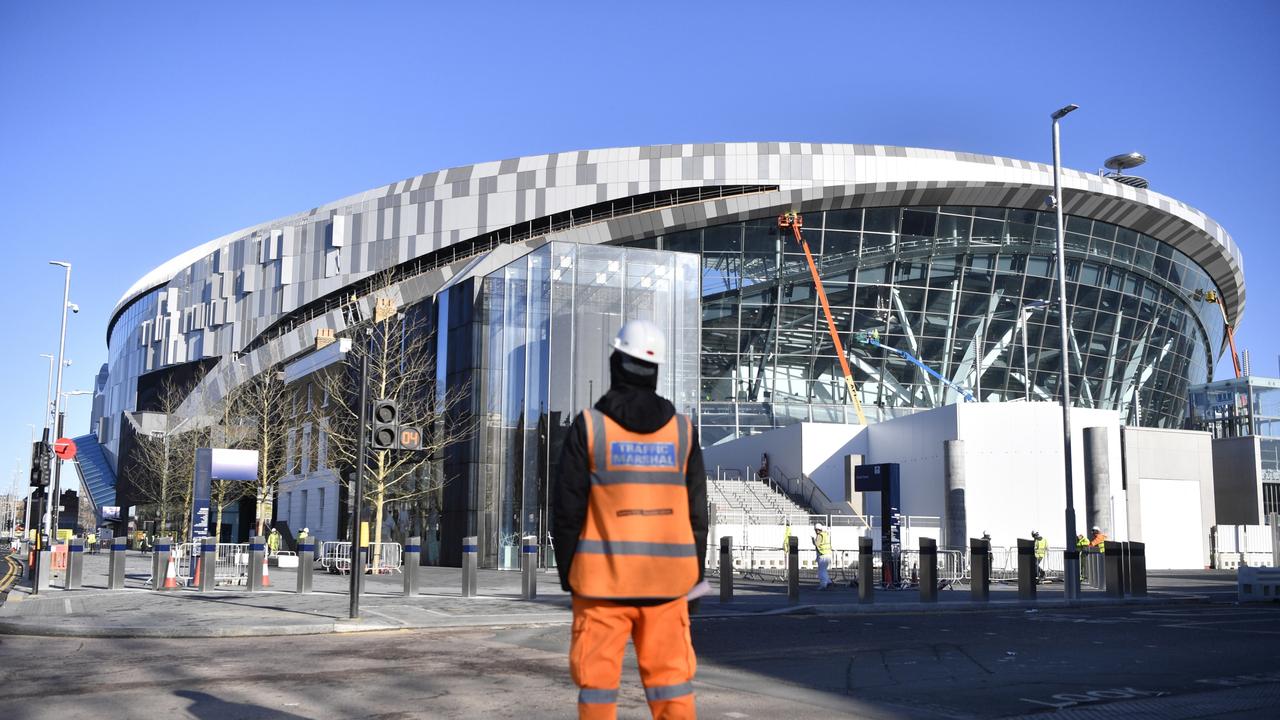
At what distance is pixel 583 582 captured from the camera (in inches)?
170

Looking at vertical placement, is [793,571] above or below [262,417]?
below

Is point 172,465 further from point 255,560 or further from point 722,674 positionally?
point 722,674

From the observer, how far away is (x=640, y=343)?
4625 mm

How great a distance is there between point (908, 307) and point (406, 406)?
1163 inches

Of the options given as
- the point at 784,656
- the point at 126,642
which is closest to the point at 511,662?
the point at 784,656

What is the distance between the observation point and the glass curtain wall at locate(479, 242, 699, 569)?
113 ft

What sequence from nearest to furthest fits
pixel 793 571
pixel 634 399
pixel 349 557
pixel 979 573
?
pixel 634 399 < pixel 793 571 < pixel 979 573 < pixel 349 557

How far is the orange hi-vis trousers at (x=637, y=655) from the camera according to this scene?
4238 millimetres

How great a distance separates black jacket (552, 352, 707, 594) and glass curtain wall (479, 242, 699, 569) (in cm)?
2920

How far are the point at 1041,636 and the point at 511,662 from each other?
6.80m

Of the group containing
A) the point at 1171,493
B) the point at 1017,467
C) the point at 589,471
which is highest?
the point at 1017,467

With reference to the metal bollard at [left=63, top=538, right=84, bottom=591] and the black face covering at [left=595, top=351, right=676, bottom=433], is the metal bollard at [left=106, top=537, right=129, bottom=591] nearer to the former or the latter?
the metal bollard at [left=63, top=538, right=84, bottom=591]

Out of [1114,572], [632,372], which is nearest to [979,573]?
[1114,572]

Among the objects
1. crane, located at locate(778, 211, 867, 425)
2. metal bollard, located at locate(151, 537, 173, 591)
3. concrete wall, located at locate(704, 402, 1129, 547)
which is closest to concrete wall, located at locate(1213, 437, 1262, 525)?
concrete wall, located at locate(704, 402, 1129, 547)
